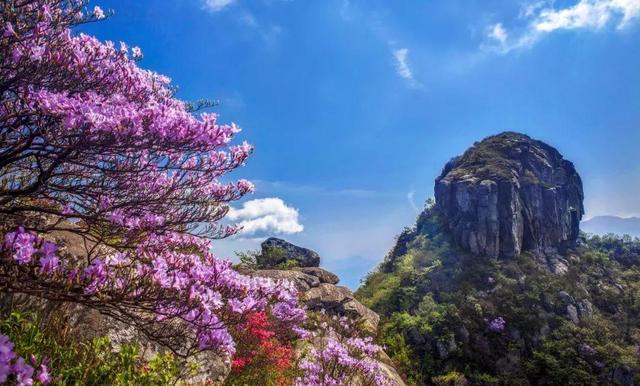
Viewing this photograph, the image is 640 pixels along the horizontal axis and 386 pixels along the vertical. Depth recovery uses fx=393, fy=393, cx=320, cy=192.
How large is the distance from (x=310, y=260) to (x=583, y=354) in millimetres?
20501

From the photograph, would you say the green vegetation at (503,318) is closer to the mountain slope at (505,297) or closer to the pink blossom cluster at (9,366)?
the mountain slope at (505,297)

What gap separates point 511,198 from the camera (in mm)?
43344

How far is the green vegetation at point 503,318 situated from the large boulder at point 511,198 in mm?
2721

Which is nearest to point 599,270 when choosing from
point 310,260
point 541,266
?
point 541,266

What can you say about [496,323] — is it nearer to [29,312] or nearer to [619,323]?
[619,323]

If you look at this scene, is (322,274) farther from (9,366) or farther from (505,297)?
(9,366)

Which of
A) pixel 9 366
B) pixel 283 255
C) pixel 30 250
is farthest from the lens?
pixel 283 255

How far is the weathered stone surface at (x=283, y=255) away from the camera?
95.7 feet

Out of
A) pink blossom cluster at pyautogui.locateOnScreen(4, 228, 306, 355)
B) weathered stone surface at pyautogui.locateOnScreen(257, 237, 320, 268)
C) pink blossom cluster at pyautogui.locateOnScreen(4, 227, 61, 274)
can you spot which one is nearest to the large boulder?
weathered stone surface at pyautogui.locateOnScreen(257, 237, 320, 268)

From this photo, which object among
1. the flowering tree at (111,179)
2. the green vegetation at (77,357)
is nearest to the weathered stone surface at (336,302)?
the green vegetation at (77,357)

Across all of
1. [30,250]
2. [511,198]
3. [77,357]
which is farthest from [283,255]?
[511,198]

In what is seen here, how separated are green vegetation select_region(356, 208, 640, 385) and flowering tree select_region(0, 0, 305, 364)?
834 inches

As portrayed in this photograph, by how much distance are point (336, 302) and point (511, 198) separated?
29.5m

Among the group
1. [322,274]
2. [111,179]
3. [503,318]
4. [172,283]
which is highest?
[322,274]
